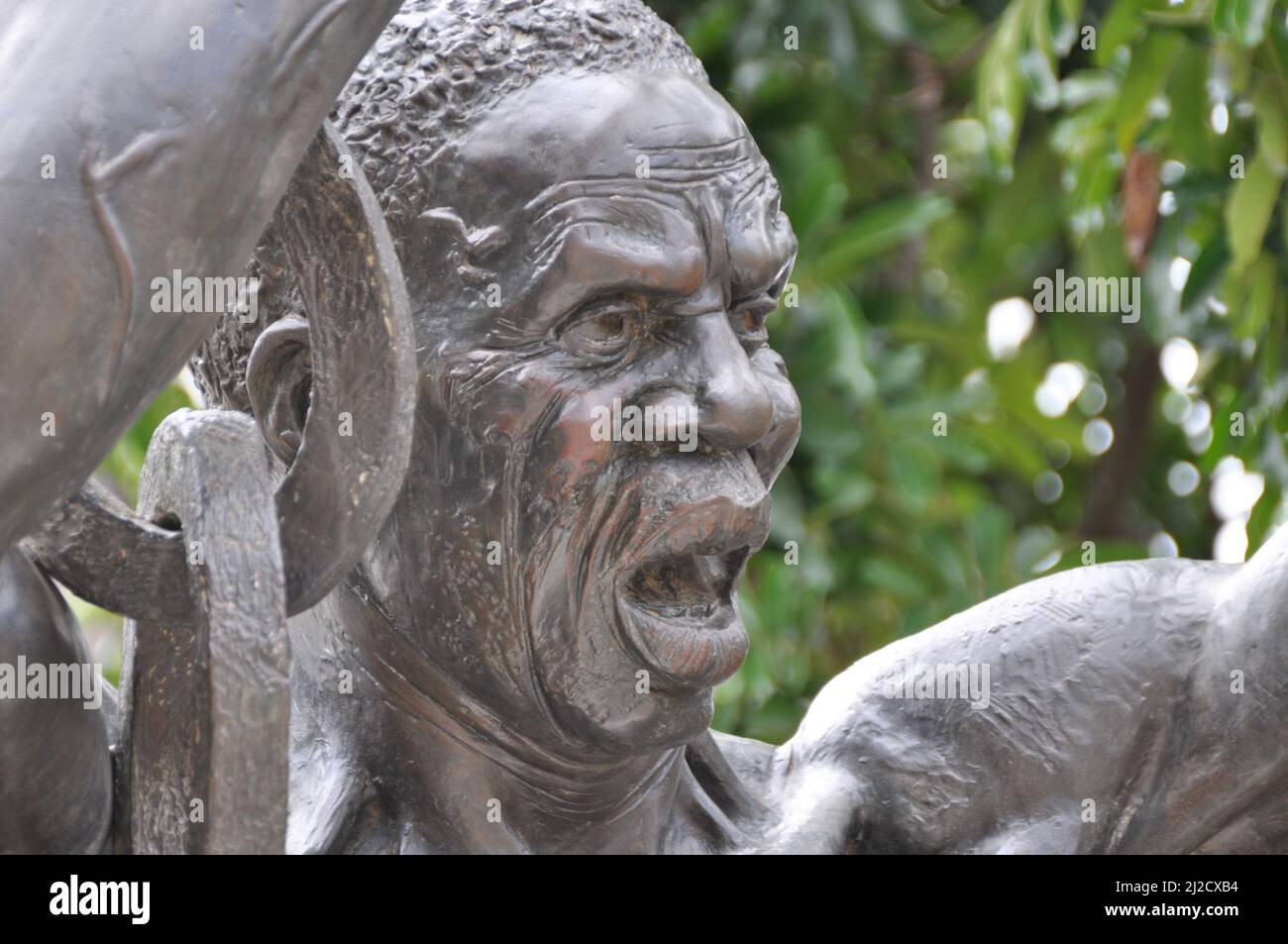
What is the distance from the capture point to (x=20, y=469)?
1425mm

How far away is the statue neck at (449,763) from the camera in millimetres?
1901

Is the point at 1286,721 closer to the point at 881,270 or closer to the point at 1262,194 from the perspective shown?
the point at 1262,194

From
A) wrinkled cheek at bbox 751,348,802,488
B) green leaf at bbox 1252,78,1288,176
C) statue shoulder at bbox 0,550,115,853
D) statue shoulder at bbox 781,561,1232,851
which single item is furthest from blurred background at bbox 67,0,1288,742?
statue shoulder at bbox 0,550,115,853

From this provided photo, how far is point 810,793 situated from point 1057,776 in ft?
0.75

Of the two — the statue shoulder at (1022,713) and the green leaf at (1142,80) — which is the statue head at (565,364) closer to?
the statue shoulder at (1022,713)

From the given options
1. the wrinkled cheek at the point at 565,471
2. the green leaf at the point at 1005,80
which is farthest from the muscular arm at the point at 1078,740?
the green leaf at the point at 1005,80

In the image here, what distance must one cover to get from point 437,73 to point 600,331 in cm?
25

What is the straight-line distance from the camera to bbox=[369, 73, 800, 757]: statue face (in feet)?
5.83

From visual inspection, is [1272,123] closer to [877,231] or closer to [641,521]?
[877,231]

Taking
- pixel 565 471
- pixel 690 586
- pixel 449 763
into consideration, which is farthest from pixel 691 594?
pixel 449 763

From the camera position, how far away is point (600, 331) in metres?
1.80

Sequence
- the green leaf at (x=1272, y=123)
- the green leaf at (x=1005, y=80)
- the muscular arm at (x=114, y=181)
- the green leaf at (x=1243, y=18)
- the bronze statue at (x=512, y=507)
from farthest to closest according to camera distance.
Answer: the green leaf at (x=1005, y=80) → the green leaf at (x=1272, y=123) → the green leaf at (x=1243, y=18) → the bronze statue at (x=512, y=507) → the muscular arm at (x=114, y=181)

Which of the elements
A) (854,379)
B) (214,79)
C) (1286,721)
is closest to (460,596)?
(214,79)

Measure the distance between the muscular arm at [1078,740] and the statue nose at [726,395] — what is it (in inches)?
17.2
